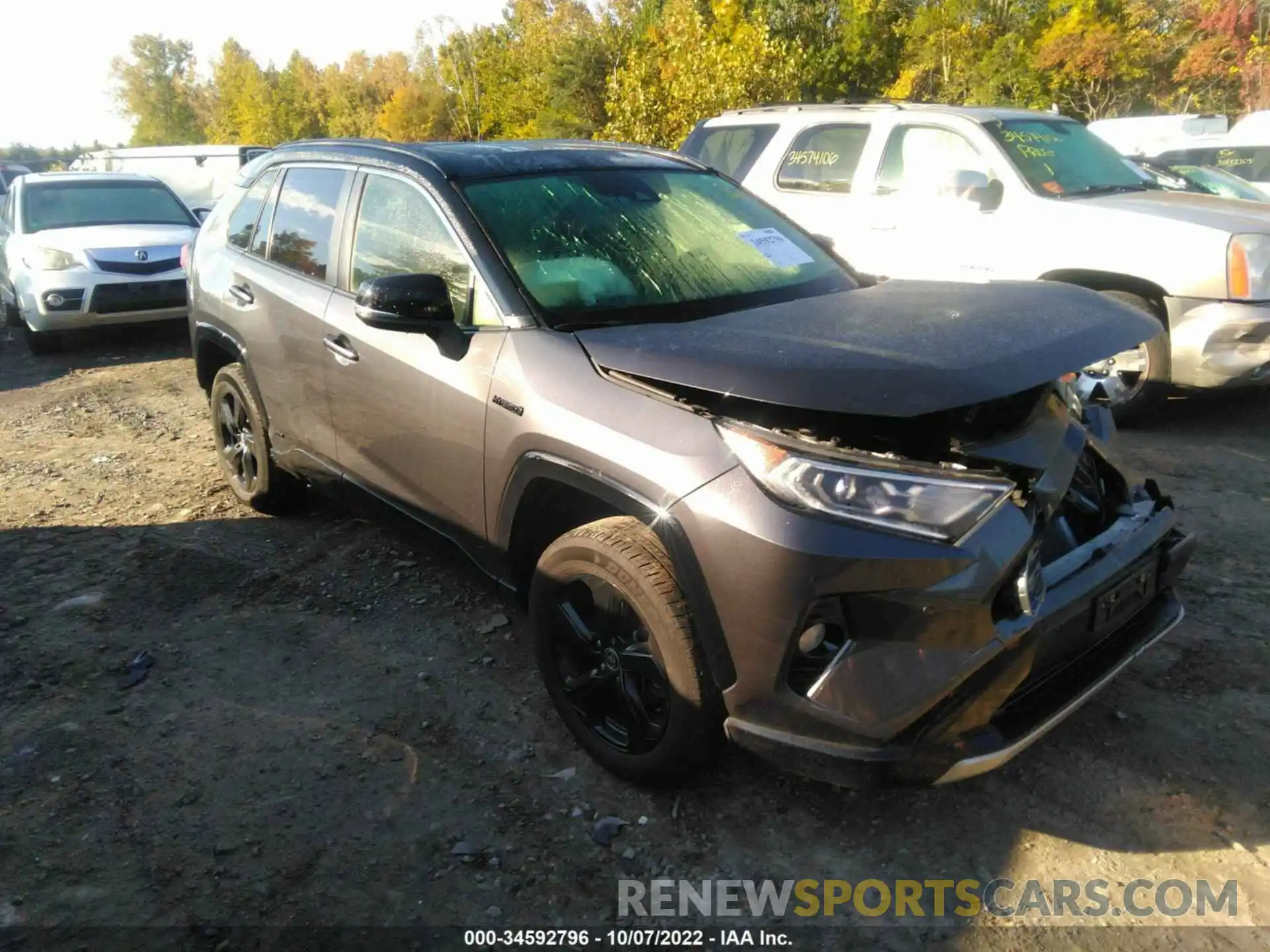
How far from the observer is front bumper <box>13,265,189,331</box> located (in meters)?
9.23

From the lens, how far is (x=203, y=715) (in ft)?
11.0

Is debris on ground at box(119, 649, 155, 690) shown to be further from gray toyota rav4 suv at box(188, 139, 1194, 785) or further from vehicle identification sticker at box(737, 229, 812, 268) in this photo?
vehicle identification sticker at box(737, 229, 812, 268)

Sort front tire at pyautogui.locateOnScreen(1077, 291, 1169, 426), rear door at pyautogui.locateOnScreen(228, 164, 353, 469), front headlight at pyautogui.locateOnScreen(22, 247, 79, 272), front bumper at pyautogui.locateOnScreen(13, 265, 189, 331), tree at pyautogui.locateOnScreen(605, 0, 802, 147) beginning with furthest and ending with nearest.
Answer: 1. tree at pyautogui.locateOnScreen(605, 0, 802, 147)
2. front headlight at pyautogui.locateOnScreen(22, 247, 79, 272)
3. front bumper at pyautogui.locateOnScreen(13, 265, 189, 331)
4. front tire at pyautogui.locateOnScreen(1077, 291, 1169, 426)
5. rear door at pyautogui.locateOnScreen(228, 164, 353, 469)

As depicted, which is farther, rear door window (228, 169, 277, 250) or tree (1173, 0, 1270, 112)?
tree (1173, 0, 1270, 112)

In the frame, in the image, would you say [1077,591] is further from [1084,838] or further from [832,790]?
[832,790]

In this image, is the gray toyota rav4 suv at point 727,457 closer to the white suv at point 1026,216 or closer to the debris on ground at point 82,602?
the debris on ground at point 82,602

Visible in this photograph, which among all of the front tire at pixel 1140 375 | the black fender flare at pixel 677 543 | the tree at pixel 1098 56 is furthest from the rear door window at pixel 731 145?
the tree at pixel 1098 56

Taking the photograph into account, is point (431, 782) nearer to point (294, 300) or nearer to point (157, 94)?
point (294, 300)

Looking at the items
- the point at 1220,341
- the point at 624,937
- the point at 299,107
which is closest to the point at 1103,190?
the point at 1220,341

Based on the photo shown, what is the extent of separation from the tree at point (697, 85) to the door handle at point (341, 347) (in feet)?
58.1

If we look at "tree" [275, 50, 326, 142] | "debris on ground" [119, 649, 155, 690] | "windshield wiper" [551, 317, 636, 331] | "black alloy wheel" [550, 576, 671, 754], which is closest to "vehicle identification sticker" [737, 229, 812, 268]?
"windshield wiper" [551, 317, 636, 331]

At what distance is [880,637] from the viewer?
226cm

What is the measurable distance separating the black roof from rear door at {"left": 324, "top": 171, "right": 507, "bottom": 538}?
15cm

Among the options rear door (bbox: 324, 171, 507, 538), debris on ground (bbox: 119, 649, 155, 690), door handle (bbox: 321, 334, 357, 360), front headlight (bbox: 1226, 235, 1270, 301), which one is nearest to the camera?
rear door (bbox: 324, 171, 507, 538)
